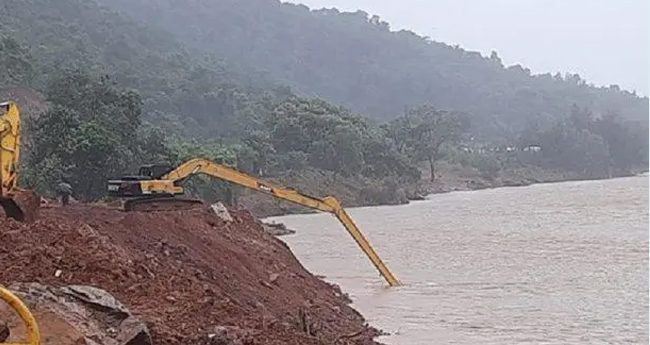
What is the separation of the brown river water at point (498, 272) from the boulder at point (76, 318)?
7488 millimetres

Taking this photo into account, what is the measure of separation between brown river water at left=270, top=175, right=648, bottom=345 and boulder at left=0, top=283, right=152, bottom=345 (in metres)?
7.49

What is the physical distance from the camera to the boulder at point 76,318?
24.2 feet

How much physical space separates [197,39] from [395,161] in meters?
82.6

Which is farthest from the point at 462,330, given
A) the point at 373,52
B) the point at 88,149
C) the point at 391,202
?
the point at 373,52

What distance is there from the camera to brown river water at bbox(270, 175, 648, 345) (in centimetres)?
1708

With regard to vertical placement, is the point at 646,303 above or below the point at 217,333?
below

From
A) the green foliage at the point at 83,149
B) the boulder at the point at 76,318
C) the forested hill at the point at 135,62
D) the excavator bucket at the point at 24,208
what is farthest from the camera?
the forested hill at the point at 135,62

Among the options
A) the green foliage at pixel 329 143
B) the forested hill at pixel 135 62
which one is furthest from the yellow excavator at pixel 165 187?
the forested hill at pixel 135 62

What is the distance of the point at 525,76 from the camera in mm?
189125

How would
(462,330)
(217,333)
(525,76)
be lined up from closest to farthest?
(217,333), (462,330), (525,76)

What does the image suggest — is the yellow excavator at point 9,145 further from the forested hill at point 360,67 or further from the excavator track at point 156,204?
the forested hill at point 360,67

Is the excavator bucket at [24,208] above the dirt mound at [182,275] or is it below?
above

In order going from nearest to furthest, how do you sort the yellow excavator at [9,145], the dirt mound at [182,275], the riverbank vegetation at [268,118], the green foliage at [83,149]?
the yellow excavator at [9,145], the dirt mound at [182,275], the green foliage at [83,149], the riverbank vegetation at [268,118]

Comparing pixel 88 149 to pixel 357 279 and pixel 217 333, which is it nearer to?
pixel 357 279
